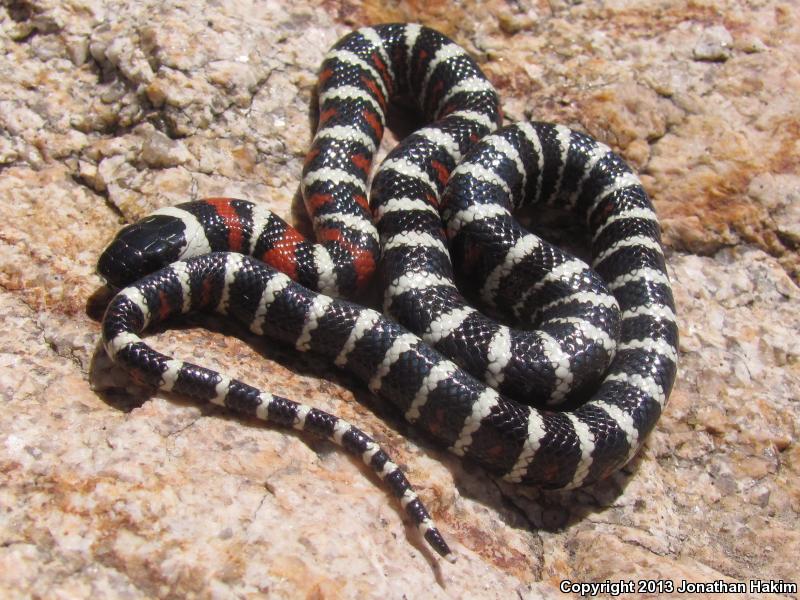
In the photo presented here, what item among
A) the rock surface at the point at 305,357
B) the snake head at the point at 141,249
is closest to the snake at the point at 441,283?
the snake head at the point at 141,249

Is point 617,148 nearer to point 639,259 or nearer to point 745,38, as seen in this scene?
point 639,259

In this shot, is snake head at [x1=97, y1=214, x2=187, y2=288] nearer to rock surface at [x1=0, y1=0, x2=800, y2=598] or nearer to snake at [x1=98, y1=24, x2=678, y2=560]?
snake at [x1=98, y1=24, x2=678, y2=560]

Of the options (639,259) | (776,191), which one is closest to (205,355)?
(639,259)

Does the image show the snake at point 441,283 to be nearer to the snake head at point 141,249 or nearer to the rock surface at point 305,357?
the snake head at point 141,249

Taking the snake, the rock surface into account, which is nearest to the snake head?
the snake

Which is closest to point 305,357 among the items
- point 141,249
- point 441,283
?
point 441,283
